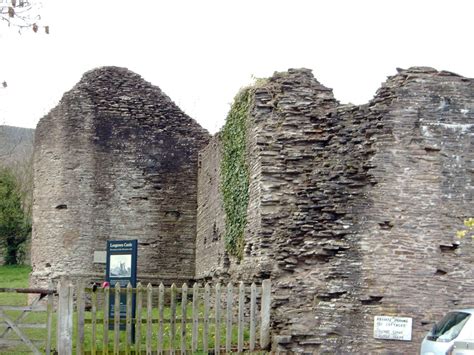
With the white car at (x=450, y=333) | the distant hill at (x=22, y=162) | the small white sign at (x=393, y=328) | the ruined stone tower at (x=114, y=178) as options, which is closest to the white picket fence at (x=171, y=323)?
the small white sign at (x=393, y=328)

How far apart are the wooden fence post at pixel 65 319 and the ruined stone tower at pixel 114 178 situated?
9327 millimetres

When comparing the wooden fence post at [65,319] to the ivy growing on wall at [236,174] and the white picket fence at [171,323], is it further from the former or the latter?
the ivy growing on wall at [236,174]

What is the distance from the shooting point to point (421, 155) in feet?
46.7

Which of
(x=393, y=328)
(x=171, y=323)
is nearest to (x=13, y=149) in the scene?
(x=171, y=323)

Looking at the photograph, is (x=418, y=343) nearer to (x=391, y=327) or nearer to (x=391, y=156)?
(x=391, y=327)

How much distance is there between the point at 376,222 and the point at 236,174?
4.24 metres

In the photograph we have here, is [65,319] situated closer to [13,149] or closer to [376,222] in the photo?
[376,222]

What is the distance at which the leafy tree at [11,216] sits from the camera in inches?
1471

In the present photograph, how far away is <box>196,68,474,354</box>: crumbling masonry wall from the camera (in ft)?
45.6

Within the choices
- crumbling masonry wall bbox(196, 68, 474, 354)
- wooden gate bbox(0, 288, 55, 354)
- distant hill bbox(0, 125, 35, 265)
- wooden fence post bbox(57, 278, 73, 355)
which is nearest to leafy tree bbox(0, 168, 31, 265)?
distant hill bbox(0, 125, 35, 265)

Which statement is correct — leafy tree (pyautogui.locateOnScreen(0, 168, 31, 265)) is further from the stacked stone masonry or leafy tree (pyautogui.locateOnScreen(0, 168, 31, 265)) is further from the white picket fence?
the white picket fence

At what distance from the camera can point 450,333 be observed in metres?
11.3

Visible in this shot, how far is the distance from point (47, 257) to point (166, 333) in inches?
329

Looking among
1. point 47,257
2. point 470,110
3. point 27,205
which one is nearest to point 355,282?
point 470,110
